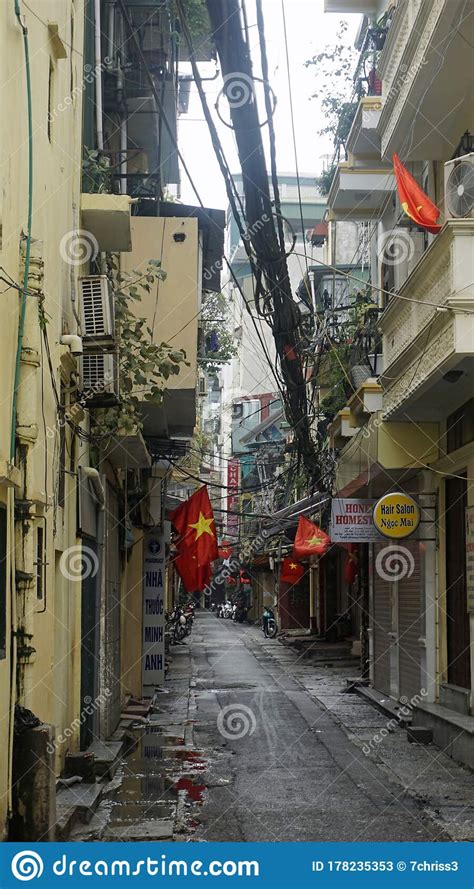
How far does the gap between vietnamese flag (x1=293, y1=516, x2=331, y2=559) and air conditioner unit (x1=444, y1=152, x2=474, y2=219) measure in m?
10.0

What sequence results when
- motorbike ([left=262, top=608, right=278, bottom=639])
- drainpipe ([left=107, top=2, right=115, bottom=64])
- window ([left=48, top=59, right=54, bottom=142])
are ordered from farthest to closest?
motorbike ([left=262, top=608, right=278, bottom=639])
drainpipe ([left=107, top=2, right=115, bottom=64])
window ([left=48, top=59, right=54, bottom=142])

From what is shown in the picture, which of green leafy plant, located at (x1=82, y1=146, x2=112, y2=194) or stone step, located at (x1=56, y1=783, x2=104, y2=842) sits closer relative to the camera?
stone step, located at (x1=56, y1=783, x2=104, y2=842)

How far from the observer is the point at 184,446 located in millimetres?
19219

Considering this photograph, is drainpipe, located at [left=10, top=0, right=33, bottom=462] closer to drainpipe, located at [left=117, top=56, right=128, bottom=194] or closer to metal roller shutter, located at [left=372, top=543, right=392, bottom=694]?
drainpipe, located at [left=117, top=56, right=128, bottom=194]

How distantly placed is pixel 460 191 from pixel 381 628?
367 inches

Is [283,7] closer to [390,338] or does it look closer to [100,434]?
[100,434]

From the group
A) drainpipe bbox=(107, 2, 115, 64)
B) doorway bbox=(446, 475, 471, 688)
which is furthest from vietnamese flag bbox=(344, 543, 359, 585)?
drainpipe bbox=(107, 2, 115, 64)

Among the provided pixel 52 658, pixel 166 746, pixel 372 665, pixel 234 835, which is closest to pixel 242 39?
pixel 52 658

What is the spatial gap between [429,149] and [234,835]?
10011 mm

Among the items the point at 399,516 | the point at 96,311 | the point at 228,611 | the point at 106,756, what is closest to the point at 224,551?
the point at 228,611

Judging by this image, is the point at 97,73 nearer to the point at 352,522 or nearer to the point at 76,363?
the point at 76,363

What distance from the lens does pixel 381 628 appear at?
65.1 feet

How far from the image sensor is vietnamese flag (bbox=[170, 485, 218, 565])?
20.9 meters

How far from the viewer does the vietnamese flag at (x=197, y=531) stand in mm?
20875
